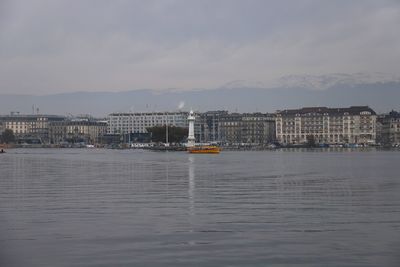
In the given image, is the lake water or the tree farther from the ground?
the tree

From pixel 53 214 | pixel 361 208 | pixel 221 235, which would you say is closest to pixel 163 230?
pixel 221 235

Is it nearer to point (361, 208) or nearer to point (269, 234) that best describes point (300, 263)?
point (269, 234)

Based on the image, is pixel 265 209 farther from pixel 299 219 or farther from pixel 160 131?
pixel 160 131

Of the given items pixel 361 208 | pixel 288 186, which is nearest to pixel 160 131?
pixel 288 186

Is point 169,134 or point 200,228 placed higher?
point 169,134

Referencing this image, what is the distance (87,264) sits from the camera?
12.1 metres

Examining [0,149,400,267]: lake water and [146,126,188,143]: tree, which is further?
[146,126,188,143]: tree

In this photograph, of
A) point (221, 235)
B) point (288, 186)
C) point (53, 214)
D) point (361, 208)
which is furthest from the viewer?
point (288, 186)

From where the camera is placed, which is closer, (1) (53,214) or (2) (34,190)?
(1) (53,214)

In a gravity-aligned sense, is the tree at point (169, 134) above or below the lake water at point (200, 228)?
above

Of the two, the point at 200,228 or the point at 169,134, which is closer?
the point at 200,228

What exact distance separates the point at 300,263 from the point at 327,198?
1235 cm

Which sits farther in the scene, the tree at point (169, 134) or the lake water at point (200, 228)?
the tree at point (169, 134)

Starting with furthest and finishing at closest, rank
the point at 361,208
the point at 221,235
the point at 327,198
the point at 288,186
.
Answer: the point at 288,186 < the point at 327,198 < the point at 361,208 < the point at 221,235
